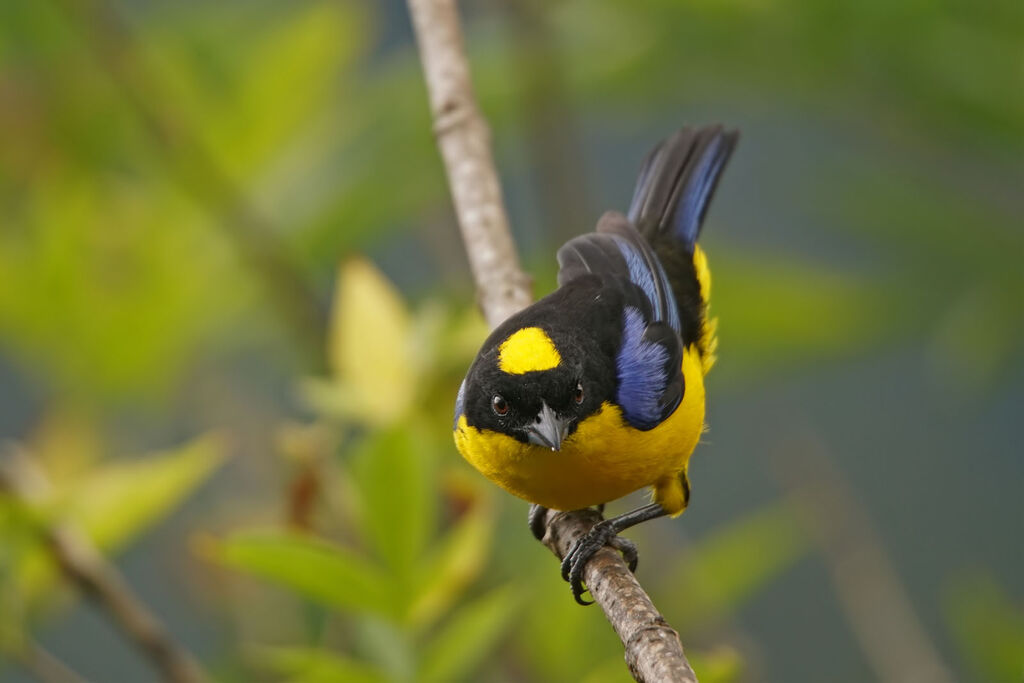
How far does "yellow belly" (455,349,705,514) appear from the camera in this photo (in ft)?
8.16

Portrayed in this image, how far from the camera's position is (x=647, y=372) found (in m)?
2.63

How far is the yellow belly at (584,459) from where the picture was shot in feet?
8.16

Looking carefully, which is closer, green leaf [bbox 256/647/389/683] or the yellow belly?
green leaf [bbox 256/647/389/683]

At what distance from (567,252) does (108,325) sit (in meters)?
1.30

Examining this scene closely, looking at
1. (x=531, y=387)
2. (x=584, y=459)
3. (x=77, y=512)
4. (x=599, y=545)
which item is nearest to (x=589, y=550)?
(x=599, y=545)

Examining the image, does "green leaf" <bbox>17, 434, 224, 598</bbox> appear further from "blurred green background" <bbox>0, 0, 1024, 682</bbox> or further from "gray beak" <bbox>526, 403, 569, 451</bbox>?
"gray beak" <bbox>526, 403, 569, 451</bbox>

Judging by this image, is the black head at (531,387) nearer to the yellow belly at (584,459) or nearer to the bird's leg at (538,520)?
the yellow belly at (584,459)

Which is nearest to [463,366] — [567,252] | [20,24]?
[567,252]

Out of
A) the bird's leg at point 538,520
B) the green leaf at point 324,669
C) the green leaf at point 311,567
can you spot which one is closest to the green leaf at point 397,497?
the green leaf at point 311,567

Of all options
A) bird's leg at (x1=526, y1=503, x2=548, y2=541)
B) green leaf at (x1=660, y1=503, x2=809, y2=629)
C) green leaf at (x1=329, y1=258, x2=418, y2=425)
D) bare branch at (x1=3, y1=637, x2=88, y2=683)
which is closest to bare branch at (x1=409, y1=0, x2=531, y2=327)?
green leaf at (x1=329, y1=258, x2=418, y2=425)

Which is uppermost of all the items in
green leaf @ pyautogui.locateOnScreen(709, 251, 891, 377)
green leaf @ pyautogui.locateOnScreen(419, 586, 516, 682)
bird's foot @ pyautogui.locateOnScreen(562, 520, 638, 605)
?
green leaf @ pyautogui.locateOnScreen(709, 251, 891, 377)

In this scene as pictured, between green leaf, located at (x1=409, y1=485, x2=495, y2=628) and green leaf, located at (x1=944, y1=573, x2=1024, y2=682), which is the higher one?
green leaf, located at (x1=409, y1=485, x2=495, y2=628)

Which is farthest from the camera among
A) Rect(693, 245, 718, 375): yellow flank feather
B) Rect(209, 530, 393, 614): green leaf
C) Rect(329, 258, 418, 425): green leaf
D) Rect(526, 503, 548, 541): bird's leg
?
Rect(693, 245, 718, 375): yellow flank feather

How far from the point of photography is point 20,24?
11.5 feet
